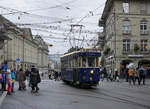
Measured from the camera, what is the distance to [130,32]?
42.0m

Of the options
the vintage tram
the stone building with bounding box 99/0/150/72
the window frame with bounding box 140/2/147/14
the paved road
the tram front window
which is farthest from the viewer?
the window frame with bounding box 140/2/147/14

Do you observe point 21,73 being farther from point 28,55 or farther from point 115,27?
point 28,55

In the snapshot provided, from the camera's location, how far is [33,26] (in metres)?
26.3

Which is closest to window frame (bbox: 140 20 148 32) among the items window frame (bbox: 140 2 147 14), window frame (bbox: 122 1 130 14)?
window frame (bbox: 140 2 147 14)

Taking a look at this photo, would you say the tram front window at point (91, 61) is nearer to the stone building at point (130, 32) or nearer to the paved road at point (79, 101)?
the paved road at point (79, 101)

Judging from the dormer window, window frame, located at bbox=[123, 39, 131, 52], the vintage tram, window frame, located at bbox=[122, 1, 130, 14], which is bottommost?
the vintage tram

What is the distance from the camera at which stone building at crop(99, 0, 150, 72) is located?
41531 millimetres

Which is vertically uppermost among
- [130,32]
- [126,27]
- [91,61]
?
[126,27]

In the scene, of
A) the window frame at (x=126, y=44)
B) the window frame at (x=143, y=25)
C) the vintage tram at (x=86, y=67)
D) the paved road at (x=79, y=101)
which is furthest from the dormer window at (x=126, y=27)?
the paved road at (x=79, y=101)

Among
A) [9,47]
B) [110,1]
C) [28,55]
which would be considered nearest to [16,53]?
[9,47]

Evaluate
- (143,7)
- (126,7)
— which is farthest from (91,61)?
(143,7)

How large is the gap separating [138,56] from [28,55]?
52.0 m

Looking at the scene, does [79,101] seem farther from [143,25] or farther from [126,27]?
[143,25]

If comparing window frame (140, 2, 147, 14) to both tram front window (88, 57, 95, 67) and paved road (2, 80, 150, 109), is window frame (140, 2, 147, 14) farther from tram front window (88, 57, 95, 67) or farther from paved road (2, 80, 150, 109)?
paved road (2, 80, 150, 109)
